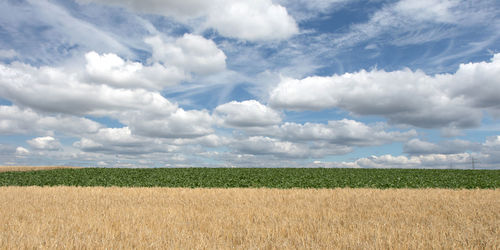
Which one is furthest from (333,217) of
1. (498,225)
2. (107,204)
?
(107,204)

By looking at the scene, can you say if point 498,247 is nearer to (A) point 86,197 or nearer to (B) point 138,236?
(B) point 138,236

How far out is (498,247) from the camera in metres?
8.59

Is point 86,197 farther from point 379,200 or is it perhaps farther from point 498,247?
point 498,247

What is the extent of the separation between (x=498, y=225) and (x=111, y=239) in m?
12.2

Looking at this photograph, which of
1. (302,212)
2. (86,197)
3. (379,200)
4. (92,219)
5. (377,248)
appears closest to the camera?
(377,248)

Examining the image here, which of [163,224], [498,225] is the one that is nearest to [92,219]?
[163,224]

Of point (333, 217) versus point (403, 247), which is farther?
point (333, 217)

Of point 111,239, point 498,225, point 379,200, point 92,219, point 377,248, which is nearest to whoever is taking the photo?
point 377,248

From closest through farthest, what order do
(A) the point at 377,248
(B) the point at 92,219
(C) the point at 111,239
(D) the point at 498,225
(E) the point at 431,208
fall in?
(A) the point at 377,248 < (C) the point at 111,239 < (D) the point at 498,225 < (B) the point at 92,219 < (E) the point at 431,208

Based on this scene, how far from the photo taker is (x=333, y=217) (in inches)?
543

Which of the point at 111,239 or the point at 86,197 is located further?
the point at 86,197

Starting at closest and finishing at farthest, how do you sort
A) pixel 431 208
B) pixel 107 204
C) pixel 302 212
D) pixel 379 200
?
pixel 302 212, pixel 431 208, pixel 107 204, pixel 379 200

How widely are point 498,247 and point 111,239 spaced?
9678mm

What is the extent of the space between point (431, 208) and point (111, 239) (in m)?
13.8
